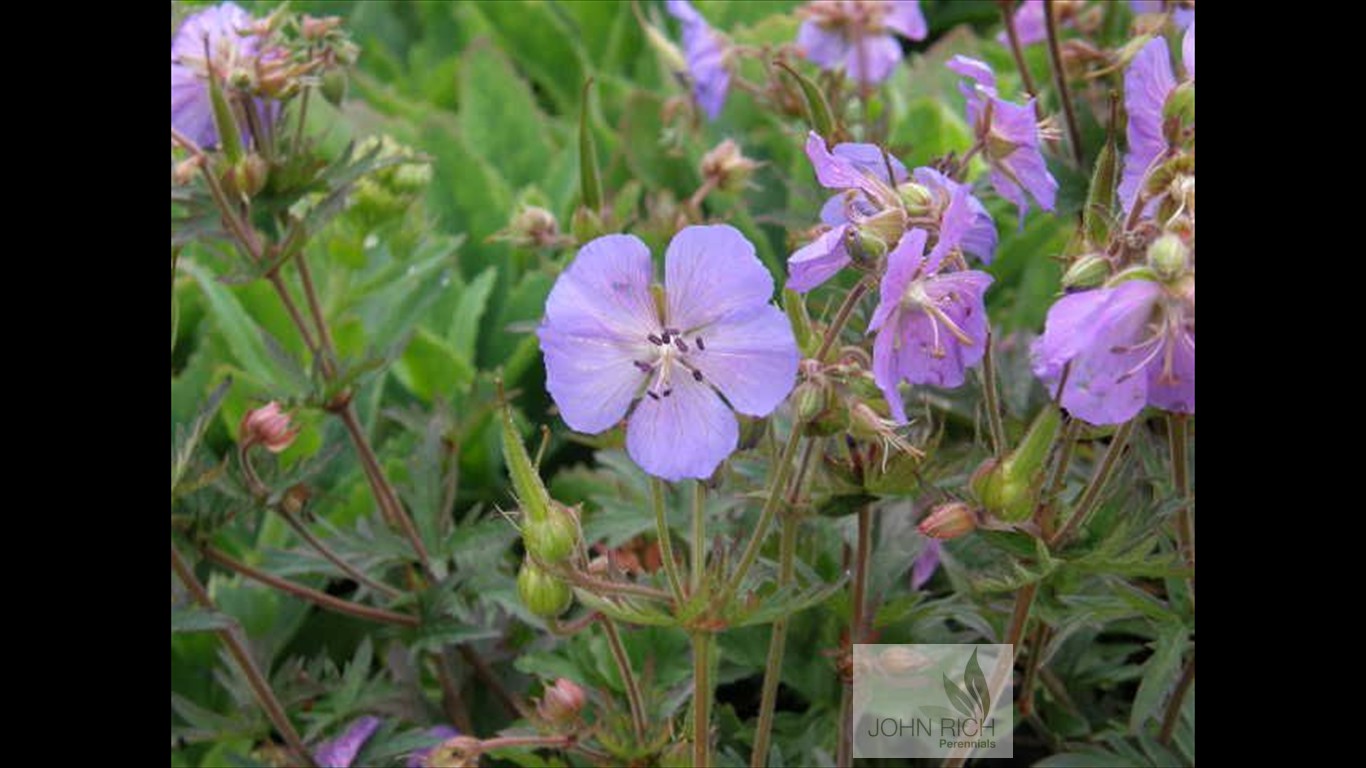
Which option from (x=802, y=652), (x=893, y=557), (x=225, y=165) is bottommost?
(x=802, y=652)

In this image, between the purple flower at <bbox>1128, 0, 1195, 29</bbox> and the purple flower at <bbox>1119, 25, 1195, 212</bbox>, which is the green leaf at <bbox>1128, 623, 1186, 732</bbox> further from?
Result: the purple flower at <bbox>1128, 0, 1195, 29</bbox>

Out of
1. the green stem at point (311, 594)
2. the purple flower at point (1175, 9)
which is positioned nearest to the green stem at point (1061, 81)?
the purple flower at point (1175, 9)

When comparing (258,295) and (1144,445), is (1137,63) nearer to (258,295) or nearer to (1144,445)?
(1144,445)

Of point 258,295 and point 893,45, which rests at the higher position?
point 893,45

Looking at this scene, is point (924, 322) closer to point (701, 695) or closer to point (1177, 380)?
point (1177, 380)

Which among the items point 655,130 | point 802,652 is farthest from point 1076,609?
point 655,130

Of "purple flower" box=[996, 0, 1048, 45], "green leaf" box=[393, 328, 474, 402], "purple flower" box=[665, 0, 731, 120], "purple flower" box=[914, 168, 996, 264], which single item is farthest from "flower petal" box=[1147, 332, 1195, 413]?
"green leaf" box=[393, 328, 474, 402]
